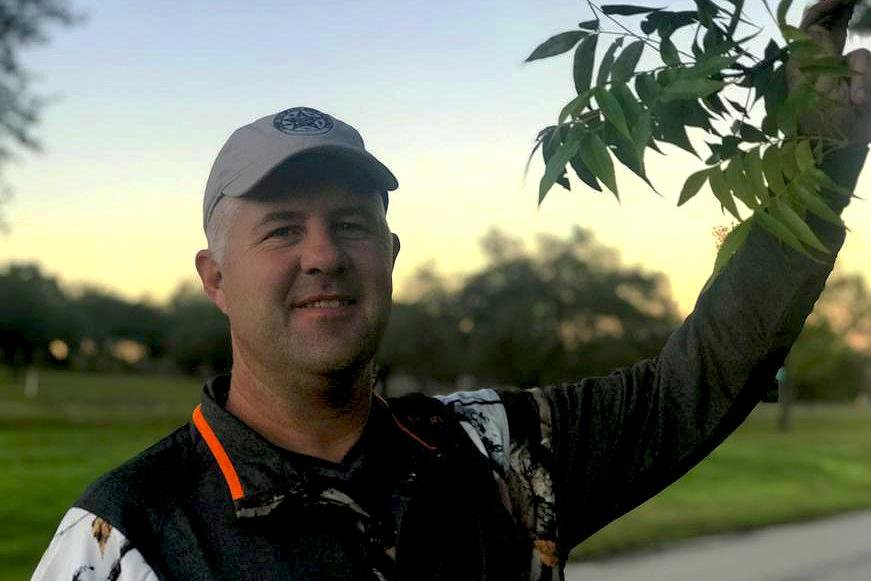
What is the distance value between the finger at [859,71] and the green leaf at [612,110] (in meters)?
0.42

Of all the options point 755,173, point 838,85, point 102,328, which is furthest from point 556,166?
point 102,328

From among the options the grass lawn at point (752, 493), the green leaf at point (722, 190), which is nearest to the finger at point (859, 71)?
the green leaf at point (722, 190)

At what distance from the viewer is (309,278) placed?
92.9 inches

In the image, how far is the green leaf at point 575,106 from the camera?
2006 millimetres

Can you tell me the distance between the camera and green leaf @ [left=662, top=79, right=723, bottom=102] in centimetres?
193

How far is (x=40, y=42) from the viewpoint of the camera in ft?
74.5

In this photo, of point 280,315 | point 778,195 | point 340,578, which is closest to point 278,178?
point 280,315

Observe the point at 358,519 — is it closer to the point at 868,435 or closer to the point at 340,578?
the point at 340,578

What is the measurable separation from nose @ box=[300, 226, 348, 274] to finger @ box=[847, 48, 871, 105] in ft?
3.21

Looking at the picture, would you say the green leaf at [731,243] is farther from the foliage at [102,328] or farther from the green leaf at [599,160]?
the foliage at [102,328]

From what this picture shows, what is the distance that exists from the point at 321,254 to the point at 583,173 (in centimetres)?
56

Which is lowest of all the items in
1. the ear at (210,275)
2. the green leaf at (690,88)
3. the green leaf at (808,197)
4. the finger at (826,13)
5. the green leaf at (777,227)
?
the ear at (210,275)

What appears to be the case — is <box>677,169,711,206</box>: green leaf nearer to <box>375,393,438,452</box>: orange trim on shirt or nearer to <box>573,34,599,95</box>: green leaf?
<box>573,34,599,95</box>: green leaf

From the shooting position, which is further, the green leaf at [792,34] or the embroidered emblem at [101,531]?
the embroidered emblem at [101,531]
